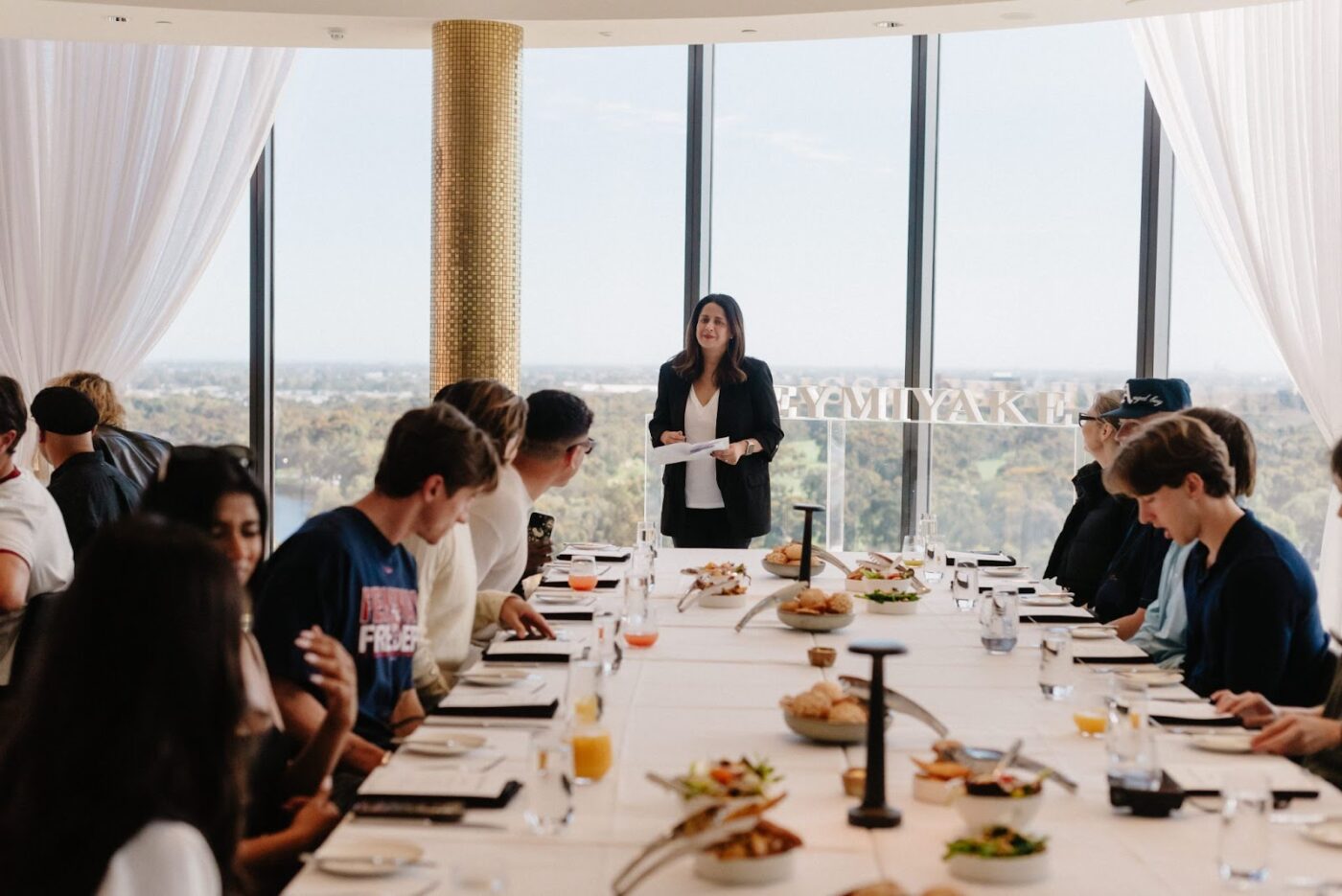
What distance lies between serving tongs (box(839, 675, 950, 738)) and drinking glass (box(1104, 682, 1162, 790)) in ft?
1.00

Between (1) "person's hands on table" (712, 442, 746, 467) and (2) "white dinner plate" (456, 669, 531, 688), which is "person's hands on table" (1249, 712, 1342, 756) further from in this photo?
(1) "person's hands on table" (712, 442, 746, 467)

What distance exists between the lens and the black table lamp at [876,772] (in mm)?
2033

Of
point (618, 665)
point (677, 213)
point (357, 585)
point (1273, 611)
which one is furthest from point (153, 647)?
point (677, 213)

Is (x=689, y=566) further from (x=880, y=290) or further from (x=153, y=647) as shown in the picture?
(x=153, y=647)

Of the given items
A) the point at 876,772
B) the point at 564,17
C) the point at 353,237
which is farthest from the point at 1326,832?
the point at 353,237

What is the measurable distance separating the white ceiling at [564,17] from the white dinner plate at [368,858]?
4641 millimetres

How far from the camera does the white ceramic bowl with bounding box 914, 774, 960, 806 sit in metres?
2.18

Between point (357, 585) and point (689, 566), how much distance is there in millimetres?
2363

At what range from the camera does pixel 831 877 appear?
1.87 meters

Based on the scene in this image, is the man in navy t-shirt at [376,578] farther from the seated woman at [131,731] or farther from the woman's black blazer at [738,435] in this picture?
the woman's black blazer at [738,435]

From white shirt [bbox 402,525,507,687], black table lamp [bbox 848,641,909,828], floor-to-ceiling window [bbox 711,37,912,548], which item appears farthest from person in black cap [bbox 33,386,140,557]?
floor-to-ceiling window [bbox 711,37,912,548]

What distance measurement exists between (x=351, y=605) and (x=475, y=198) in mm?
3901

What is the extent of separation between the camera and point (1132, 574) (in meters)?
4.36

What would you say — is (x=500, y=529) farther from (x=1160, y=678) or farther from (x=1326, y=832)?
(x=1326, y=832)
